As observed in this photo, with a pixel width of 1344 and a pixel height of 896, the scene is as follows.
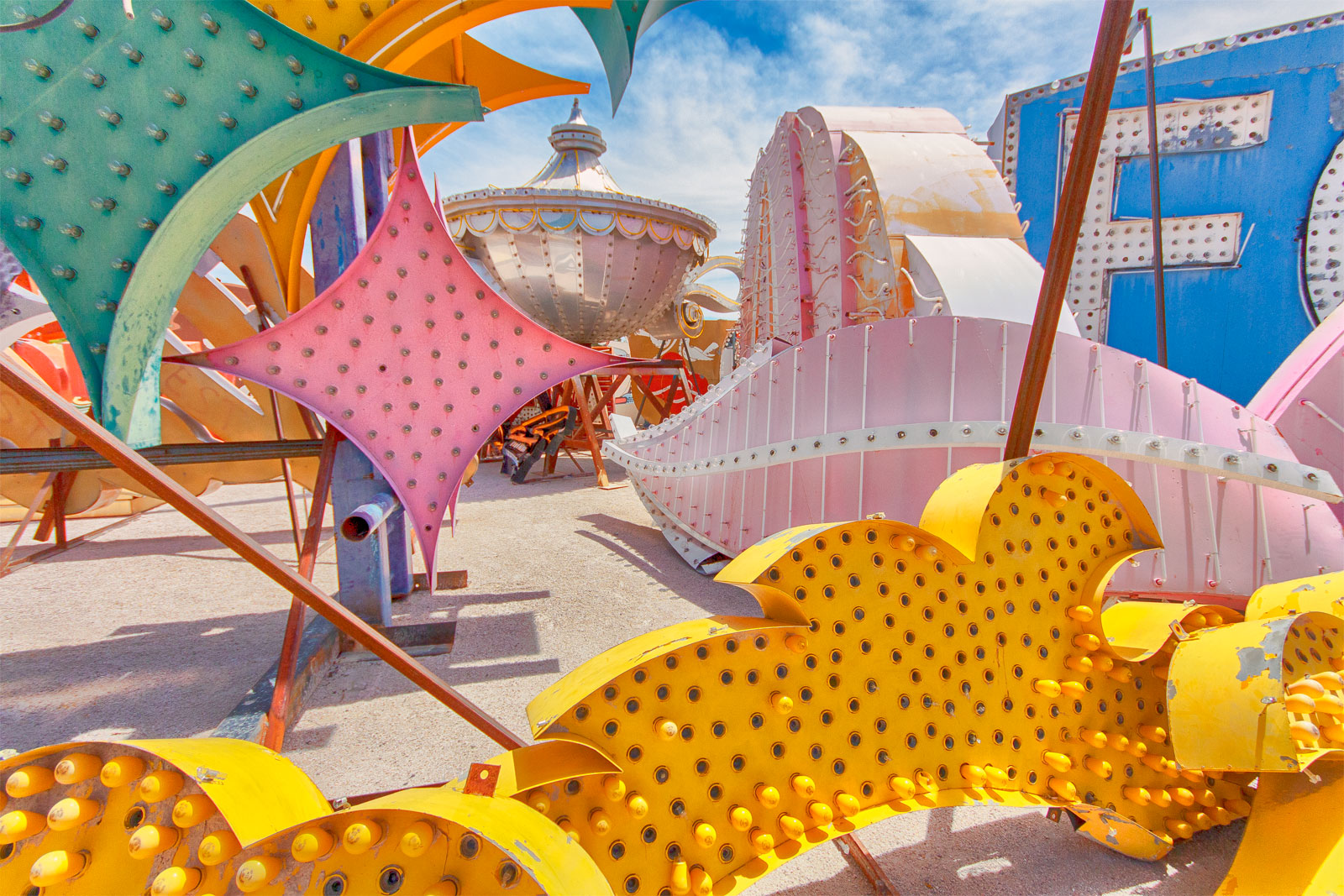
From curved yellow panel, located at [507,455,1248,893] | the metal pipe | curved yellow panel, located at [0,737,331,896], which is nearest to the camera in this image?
curved yellow panel, located at [0,737,331,896]

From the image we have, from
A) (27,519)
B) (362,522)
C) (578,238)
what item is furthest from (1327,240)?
(27,519)

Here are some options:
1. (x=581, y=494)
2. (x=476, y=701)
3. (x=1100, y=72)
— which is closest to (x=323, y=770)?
(x=476, y=701)

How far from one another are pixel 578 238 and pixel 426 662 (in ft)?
13.2

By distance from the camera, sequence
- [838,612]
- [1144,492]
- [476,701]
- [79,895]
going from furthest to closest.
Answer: [1144,492], [476,701], [838,612], [79,895]

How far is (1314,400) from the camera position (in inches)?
104

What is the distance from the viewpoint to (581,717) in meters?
0.89

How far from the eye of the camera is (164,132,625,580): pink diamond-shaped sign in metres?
1.78

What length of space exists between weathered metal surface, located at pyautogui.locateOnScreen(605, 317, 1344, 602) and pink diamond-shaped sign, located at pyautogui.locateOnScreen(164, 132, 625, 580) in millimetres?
1146

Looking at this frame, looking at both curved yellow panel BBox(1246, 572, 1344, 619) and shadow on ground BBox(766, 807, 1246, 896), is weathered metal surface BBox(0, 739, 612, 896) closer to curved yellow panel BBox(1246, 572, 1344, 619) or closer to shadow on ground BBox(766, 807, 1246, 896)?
shadow on ground BBox(766, 807, 1246, 896)

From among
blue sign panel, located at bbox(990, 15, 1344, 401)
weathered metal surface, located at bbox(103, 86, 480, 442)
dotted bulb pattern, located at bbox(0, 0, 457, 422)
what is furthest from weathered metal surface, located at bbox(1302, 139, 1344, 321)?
dotted bulb pattern, located at bbox(0, 0, 457, 422)

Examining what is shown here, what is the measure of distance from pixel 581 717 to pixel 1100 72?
1.28 metres

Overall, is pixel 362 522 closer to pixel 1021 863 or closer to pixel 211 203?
pixel 211 203

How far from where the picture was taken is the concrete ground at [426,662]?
1357 mm

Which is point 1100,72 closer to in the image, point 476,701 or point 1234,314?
point 476,701
